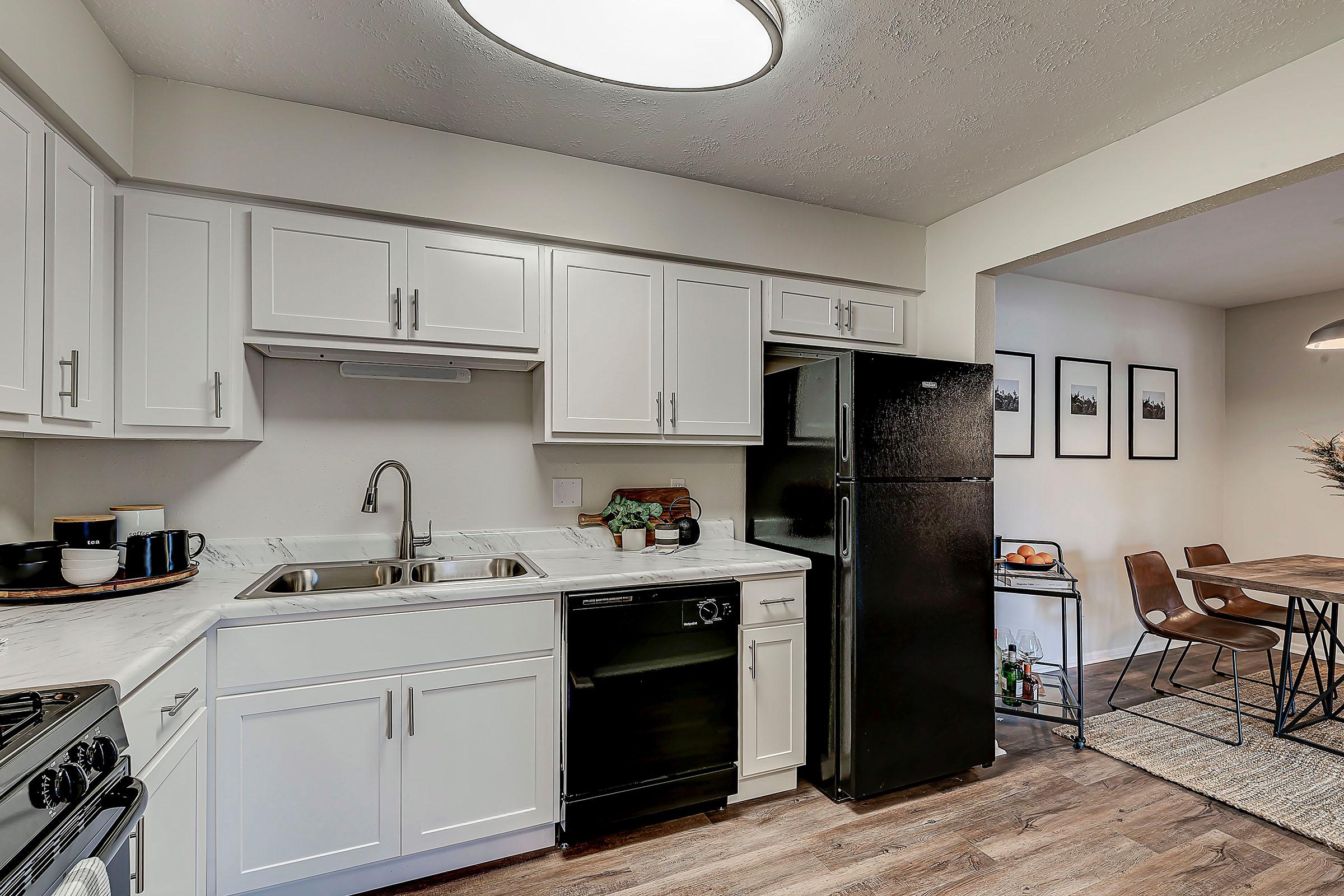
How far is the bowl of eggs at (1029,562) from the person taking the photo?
10.6 ft

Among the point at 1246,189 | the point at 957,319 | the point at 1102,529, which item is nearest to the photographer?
the point at 1246,189

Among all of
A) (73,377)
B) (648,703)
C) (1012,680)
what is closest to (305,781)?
(648,703)

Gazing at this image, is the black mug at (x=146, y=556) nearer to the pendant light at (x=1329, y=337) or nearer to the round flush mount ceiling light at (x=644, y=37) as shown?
the round flush mount ceiling light at (x=644, y=37)

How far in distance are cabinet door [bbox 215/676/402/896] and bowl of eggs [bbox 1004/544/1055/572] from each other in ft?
9.03

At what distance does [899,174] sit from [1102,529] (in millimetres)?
3068

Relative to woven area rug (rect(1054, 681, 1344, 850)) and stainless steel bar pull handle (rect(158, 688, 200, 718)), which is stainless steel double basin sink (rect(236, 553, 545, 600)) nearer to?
stainless steel bar pull handle (rect(158, 688, 200, 718))

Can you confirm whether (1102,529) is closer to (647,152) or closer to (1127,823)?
(1127,823)

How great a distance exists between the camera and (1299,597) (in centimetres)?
299

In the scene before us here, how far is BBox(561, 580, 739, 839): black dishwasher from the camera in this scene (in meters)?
2.23

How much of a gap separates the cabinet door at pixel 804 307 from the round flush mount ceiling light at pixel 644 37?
1.26m

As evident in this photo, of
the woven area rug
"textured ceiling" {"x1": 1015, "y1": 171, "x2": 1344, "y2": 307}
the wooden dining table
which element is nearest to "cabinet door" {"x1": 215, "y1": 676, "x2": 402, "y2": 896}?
the woven area rug

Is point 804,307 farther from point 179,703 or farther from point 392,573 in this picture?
point 179,703

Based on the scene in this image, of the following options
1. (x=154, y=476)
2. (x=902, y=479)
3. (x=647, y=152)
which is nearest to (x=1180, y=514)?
(x=902, y=479)

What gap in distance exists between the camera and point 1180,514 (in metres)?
4.85
